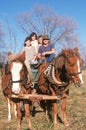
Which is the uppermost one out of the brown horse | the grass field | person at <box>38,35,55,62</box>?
person at <box>38,35,55,62</box>

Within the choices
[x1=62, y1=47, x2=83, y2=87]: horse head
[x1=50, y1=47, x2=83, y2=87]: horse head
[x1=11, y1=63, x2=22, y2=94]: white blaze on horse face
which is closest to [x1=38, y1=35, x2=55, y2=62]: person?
[x1=50, y1=47, x2=83, y2=87]: horse head

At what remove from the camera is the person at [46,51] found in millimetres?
8727

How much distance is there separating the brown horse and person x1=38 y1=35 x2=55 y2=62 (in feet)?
1.64

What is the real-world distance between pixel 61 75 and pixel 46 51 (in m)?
A: 1.32

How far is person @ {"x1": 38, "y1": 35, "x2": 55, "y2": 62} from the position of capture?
28.6 feet

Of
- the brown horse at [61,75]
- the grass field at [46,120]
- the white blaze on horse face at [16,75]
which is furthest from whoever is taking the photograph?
the grass field at [46,120]

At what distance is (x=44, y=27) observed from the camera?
56594 millimetres

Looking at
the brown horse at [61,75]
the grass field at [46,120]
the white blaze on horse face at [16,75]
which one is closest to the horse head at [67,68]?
the brown horse at [61,75]

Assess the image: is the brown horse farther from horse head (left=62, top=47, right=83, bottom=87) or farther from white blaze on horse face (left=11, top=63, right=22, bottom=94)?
white blaze on horse face (left=11, top=63, right=22, bottom=94)

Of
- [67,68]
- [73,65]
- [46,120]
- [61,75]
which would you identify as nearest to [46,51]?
[61,75]

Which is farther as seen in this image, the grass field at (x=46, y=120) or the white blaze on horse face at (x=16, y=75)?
the grass field at (x=46, y=120)

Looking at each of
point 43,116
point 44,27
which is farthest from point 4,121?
point 44,27

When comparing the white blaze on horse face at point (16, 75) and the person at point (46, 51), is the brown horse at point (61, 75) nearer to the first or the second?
the person at point (46, 51)

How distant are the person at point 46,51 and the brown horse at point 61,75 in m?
0.50
